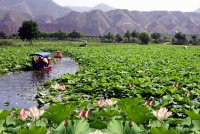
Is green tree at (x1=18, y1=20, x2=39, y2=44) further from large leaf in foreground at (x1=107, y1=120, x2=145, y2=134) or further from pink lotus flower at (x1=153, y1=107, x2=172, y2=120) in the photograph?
large leaf in foreground at (x1=107, y1=120, x2=145, y2=134)

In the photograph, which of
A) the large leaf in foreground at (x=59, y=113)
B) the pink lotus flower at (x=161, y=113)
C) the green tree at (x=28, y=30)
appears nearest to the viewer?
the large leaf in foreground at (x=59, y=113)

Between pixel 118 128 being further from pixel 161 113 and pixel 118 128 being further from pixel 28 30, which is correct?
pixel 28 30

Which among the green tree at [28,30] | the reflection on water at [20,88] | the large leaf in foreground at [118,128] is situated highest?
the large leaf in foreground at [118,128]

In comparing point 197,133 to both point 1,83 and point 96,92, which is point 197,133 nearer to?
point 96,92

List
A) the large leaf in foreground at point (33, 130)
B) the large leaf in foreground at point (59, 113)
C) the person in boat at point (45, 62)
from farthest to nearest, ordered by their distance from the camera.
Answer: the person in boat at point (45, 62) → the large leaf in foreground at point (59, 113) → the large leaf in foreground at point (33, 130)

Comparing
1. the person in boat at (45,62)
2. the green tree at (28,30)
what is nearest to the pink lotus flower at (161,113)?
the person in boat at (45,62)

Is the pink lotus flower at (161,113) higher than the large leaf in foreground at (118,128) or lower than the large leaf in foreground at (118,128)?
lower

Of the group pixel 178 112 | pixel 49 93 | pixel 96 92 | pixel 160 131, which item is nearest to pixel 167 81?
pixel 96 92

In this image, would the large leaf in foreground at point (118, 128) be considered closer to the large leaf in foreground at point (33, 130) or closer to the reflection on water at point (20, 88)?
the large leaf in foreground at point (33, 130)

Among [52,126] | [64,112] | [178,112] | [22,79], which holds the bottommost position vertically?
[22,79]

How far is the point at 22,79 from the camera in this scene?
17.3 meters

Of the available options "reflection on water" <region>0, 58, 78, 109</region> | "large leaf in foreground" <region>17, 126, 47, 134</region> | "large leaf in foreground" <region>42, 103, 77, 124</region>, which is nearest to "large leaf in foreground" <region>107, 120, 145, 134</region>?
"large leaf in foreground" <region>17, 126, 47, 134</region>

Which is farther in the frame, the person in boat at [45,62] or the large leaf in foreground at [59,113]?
the person in boat at [45,62]

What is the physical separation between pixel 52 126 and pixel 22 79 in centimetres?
1398
